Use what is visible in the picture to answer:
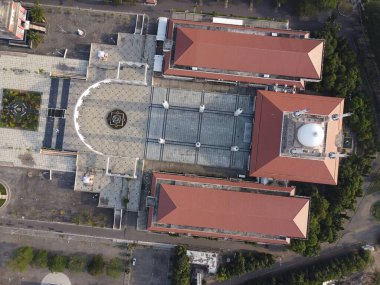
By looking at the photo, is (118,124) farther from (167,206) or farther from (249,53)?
(249,53)

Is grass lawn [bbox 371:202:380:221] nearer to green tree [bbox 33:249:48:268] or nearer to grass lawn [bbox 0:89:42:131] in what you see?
green tree [bbox 33:249:48:268]

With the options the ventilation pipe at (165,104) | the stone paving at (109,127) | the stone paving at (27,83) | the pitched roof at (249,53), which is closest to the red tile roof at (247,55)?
the pitched roof at (249,53)

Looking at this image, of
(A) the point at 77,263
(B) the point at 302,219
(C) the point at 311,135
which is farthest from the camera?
(A) the point at 77,263

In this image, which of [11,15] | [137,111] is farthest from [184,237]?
[11,15]

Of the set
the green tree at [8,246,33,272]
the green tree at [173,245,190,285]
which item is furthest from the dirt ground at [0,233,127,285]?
the green tree at [173,245,190,285]

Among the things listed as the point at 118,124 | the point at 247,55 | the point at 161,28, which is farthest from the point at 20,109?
the point at 247,55

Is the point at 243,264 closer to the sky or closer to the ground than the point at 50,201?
closer to the ground
